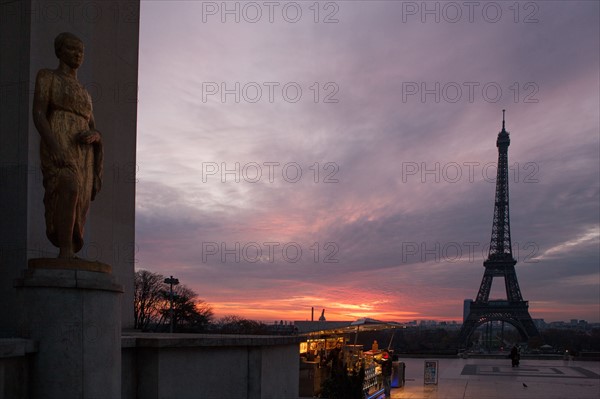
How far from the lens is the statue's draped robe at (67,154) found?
7098 millimetres

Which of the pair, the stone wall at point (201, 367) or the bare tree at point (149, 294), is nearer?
the stone wall at point (201, 367)

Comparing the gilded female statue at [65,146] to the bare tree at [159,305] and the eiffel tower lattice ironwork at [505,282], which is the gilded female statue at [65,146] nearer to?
the bare tree at [159,305]

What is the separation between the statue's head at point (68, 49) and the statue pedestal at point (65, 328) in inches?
88.9

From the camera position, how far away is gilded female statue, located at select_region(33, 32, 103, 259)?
7082 mm

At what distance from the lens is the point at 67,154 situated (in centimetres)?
714

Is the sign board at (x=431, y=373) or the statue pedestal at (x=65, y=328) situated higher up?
the statue pedestal at (x=65, y=328)

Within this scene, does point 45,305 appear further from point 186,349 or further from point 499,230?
point 499,230

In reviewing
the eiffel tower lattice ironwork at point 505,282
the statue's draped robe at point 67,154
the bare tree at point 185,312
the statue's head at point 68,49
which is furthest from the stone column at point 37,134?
the eiffel tower lattice ironwork at point 505,282

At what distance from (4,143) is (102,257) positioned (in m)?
4.43

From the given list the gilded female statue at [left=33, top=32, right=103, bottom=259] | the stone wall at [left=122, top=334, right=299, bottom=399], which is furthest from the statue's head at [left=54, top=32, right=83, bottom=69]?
the stone wall at [left=122, top=334, right=299, bottom=399]

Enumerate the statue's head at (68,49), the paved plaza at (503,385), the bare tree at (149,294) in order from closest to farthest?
the statue's head at (68,49), the paved plaza at (503,385), the bare tree at (149,294)

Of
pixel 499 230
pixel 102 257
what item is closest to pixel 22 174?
pixel 102 257

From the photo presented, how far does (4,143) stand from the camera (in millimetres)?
12250

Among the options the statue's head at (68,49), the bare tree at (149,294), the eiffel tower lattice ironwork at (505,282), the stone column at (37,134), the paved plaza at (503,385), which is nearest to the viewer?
the statue's head at (68,49)
